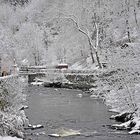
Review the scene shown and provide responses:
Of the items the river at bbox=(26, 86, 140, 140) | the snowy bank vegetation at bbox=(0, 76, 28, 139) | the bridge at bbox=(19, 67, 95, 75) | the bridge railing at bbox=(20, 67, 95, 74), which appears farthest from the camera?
the bridge railing at bbox=(20, 67, 95, 74)

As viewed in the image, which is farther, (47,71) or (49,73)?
(47,71)

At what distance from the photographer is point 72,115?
28.8m

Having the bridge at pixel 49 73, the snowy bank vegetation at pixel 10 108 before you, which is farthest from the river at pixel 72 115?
the bridge at pixel 49 73

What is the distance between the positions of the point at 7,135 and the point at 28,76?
3519cm

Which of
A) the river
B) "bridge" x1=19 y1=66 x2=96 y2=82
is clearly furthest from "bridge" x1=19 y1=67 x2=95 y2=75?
the river

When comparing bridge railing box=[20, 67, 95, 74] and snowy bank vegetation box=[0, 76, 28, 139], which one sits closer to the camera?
snowy bank vegetation box=[0, 76, 28, 139]

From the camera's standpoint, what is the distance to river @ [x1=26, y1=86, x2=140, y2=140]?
2244 centimetres

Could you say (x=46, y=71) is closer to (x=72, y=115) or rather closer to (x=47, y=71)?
Result: (x=47, y=71)

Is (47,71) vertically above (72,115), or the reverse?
(47,71)

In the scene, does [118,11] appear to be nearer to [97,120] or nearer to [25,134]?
[97,120]

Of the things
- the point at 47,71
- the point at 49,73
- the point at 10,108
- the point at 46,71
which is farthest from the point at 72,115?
the point at 46,71

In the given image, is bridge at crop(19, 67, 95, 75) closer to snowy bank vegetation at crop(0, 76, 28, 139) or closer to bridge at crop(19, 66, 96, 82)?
bridge at crop(19, 66, 96, 82)

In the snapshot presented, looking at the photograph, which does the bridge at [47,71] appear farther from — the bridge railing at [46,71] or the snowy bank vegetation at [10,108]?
the snowy bank vegetation at [10,108]

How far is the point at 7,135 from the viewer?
20.1 meters
